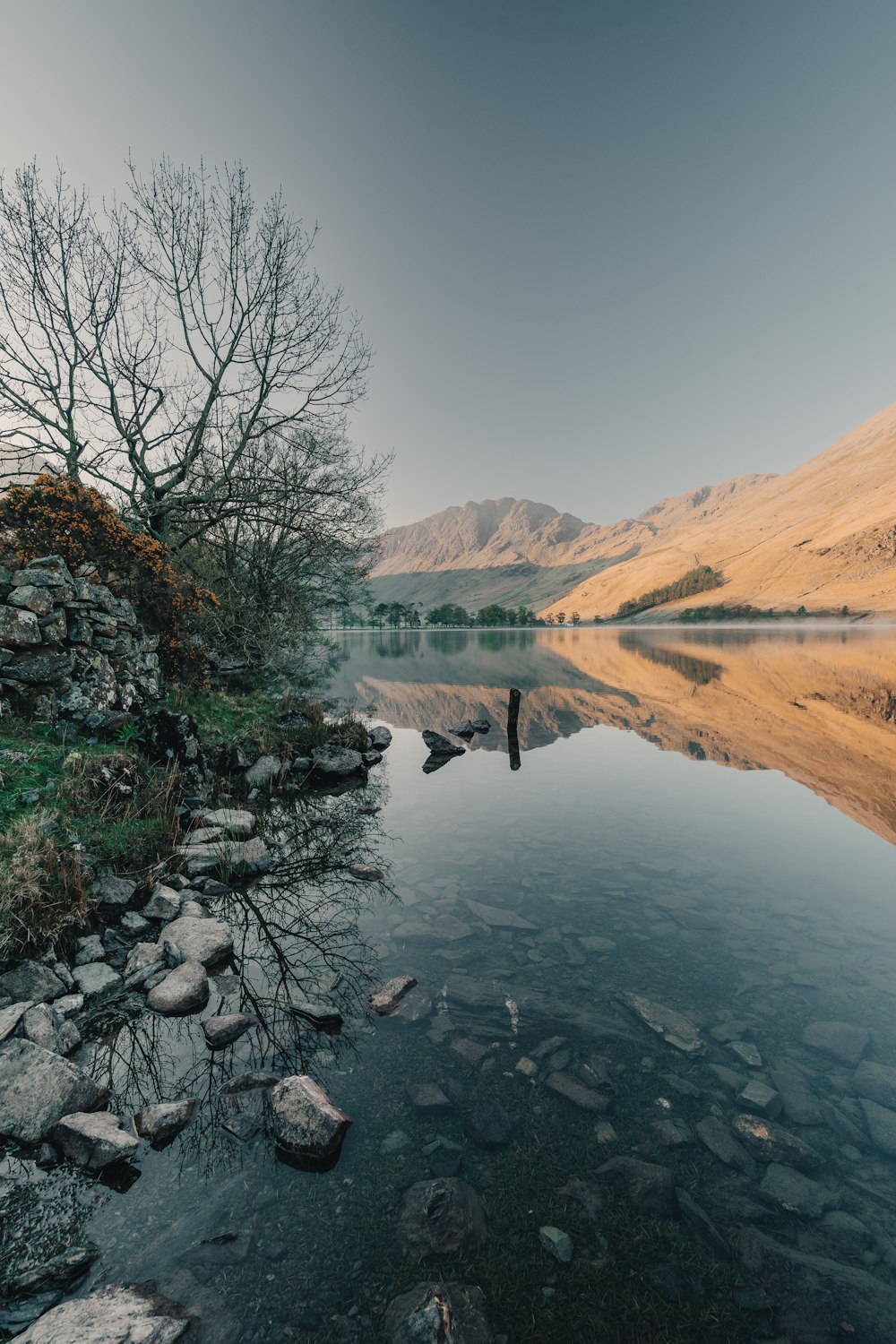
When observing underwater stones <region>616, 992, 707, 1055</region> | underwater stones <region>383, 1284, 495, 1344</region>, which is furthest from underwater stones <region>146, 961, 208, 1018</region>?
underwater stones <region>616, 992, 707, 1055</region>

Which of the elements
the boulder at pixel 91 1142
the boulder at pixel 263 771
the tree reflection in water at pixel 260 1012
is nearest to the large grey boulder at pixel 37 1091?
the boulder at pixel 91 1142

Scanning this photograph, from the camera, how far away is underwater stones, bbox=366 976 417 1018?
582cm

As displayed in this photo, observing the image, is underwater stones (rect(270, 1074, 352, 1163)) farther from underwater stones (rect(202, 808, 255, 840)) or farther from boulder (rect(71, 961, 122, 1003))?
underwater stones (rect(202, 808, 255, 840))

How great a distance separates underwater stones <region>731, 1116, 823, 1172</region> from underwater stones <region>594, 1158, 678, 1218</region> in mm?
905

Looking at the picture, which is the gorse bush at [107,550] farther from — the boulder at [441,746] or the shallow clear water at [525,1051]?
the boulder at [441,746]

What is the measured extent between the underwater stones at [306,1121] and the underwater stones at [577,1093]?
6.42ft

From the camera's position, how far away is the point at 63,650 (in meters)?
11.5

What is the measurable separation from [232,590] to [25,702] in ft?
47.6

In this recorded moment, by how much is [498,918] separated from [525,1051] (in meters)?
2.66

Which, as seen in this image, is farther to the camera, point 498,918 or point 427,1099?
point 498,918

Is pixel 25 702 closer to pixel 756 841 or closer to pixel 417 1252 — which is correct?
pixel 417 1252

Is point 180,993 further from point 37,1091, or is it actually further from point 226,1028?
point 37,1091

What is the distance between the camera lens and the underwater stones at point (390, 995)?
5.82 m

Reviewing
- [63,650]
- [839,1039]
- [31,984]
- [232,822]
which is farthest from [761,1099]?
[63,650]
